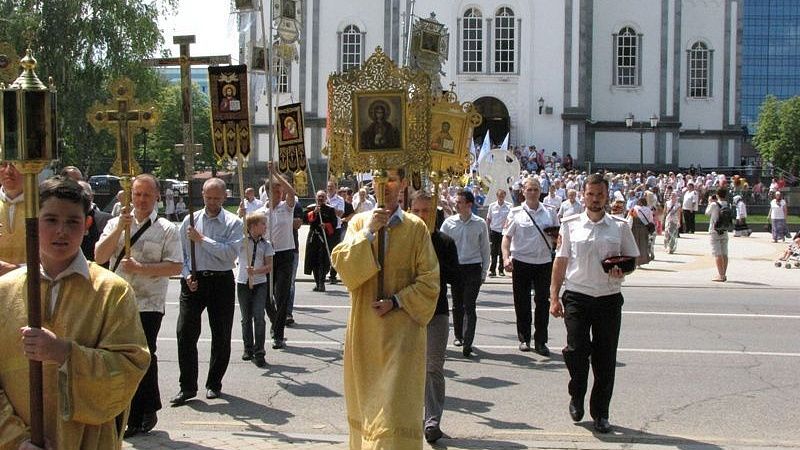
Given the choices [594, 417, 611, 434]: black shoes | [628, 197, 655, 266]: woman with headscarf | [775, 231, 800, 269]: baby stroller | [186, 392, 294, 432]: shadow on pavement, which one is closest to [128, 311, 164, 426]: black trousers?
[186, 392, 294, 432]: shadow on pavement

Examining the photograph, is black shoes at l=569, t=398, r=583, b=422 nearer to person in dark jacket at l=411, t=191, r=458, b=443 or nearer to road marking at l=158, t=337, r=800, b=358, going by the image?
person in dark jacket at l=411, t=191, r=458, b=443

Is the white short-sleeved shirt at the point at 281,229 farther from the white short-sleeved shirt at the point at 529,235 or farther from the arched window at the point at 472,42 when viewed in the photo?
the arched window at the point at 472,42

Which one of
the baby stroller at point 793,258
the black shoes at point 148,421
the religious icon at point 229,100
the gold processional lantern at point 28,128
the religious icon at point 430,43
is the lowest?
the baby stroller at point 793,258

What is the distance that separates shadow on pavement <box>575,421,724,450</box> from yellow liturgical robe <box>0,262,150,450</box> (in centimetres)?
472

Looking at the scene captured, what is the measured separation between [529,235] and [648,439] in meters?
4.34

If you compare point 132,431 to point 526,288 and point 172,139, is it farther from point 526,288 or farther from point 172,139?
point 172,139

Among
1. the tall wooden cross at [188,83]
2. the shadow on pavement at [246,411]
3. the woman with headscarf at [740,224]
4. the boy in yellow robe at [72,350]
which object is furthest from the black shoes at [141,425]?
the woman with headscarf at [740,224]

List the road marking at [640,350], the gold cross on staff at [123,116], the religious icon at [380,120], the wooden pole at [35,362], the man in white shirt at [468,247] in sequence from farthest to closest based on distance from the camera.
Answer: the man in white shirt at [468,247] → the road marking at [640,350] → the gold cross on staff at [123,116] → the religious icon at [380,120] → the wooden pole at [35,362]

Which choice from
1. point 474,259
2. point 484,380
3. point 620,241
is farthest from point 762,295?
point 620,241

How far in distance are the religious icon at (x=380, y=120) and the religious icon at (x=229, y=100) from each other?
264 centimetres

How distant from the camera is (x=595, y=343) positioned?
7934 mm

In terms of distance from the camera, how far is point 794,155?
71.8m

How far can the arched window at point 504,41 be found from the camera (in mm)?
52438

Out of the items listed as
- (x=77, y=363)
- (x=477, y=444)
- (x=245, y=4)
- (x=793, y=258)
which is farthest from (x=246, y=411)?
(x=793, y=258)
